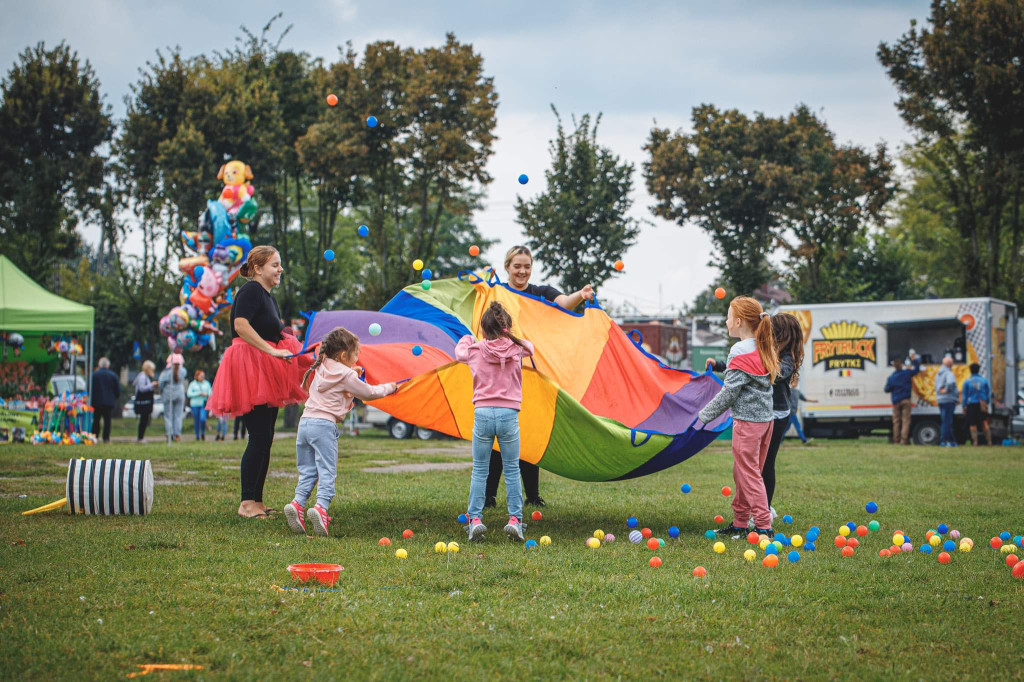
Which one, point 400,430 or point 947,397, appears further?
point 400,430

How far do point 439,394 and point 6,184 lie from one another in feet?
81.9

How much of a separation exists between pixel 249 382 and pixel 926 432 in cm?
1857

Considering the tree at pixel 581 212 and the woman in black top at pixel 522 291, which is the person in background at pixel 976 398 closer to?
the tree at pixel 581 212

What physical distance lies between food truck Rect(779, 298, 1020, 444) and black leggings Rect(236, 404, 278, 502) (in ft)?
56.3

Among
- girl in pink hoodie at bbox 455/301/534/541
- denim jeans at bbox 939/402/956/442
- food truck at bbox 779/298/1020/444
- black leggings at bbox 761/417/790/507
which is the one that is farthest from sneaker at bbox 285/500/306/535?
food truck at bbox 779/298/1020/444

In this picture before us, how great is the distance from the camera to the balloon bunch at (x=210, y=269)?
18.7 m

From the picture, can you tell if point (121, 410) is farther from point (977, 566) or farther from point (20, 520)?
point (977, 566)

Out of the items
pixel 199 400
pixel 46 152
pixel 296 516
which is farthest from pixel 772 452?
pixel 46 152

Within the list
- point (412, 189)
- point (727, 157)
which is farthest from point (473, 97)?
point (727, 157)

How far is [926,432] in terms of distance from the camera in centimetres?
2097

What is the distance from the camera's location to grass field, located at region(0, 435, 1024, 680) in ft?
11.7

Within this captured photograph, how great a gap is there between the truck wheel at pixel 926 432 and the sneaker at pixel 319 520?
60.8 ft

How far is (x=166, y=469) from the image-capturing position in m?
11.4

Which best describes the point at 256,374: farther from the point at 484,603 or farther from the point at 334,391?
the point at 484,603
